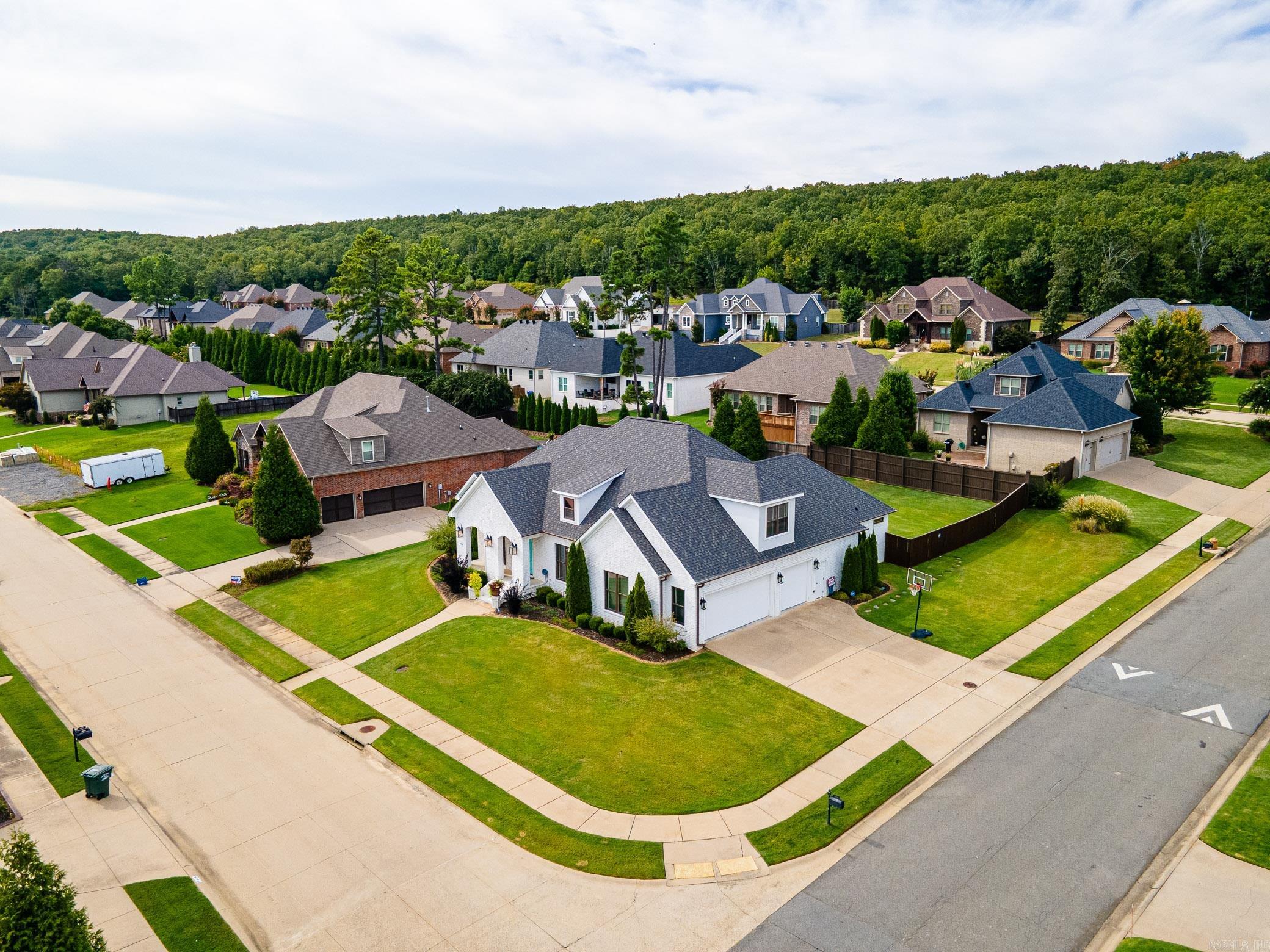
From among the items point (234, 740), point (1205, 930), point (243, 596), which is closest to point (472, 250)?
point (243, 596)

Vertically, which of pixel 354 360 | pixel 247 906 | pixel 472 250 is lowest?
pixel 247 906

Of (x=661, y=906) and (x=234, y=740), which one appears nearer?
(x=661, y=906)

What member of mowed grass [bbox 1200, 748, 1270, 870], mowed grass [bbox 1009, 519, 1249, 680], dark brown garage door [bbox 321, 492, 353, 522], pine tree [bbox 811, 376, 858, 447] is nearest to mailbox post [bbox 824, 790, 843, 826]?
mowed grass [bbox 1200, 748, 1270, 870]

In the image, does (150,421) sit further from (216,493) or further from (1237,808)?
(1237,808)

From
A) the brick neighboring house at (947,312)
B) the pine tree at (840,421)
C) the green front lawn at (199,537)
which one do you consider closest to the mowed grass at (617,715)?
the green front lawn at (199,537)

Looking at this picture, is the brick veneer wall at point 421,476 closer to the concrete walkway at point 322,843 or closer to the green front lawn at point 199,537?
the green front lawn at point 199,537
